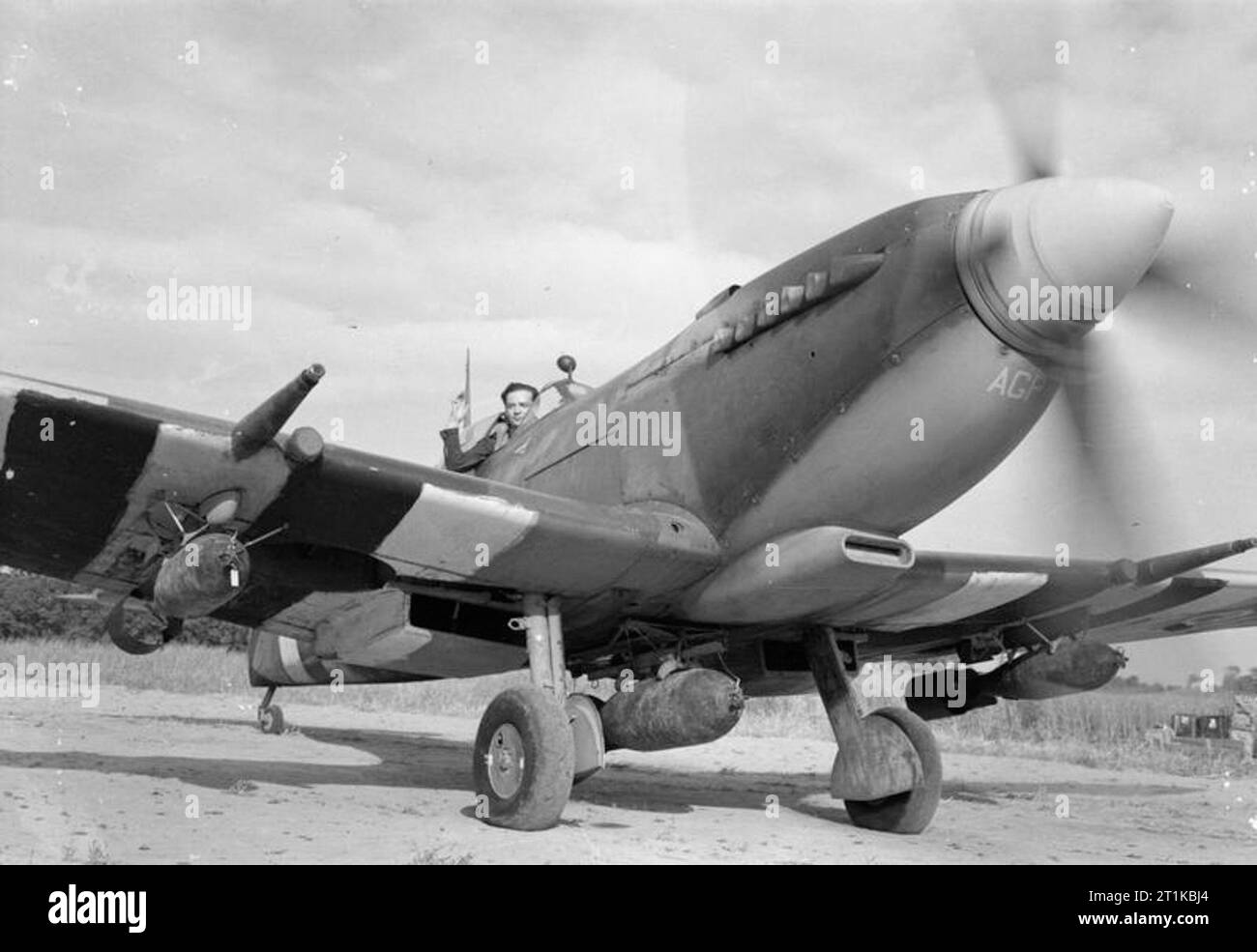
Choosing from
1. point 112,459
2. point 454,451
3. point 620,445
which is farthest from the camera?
point 454,451

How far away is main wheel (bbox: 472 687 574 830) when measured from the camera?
6254 millimetres

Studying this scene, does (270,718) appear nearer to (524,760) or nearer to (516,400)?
(516,400)

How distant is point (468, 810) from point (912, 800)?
297 cm

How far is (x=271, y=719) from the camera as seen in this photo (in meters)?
13.7

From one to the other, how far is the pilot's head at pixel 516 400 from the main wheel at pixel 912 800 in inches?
156

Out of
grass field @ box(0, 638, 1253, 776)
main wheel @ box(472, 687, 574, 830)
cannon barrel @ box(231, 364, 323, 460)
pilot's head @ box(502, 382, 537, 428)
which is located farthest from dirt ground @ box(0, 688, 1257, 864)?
pilot's head @ box(502, 382, 537, 428)

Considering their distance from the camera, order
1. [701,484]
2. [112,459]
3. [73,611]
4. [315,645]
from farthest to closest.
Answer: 1. [73,611]
2. [315,645]
3. [701,484]
4. [112,459]

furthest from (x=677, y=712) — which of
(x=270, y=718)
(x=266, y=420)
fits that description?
(x=270, y=718)

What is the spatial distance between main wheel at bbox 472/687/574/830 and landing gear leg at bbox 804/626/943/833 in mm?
2213

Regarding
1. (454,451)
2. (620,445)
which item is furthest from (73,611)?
(620,445)

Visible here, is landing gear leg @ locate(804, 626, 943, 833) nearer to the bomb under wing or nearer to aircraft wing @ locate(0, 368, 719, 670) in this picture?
the bomb under wing

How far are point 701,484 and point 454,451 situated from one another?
3.34 metres
